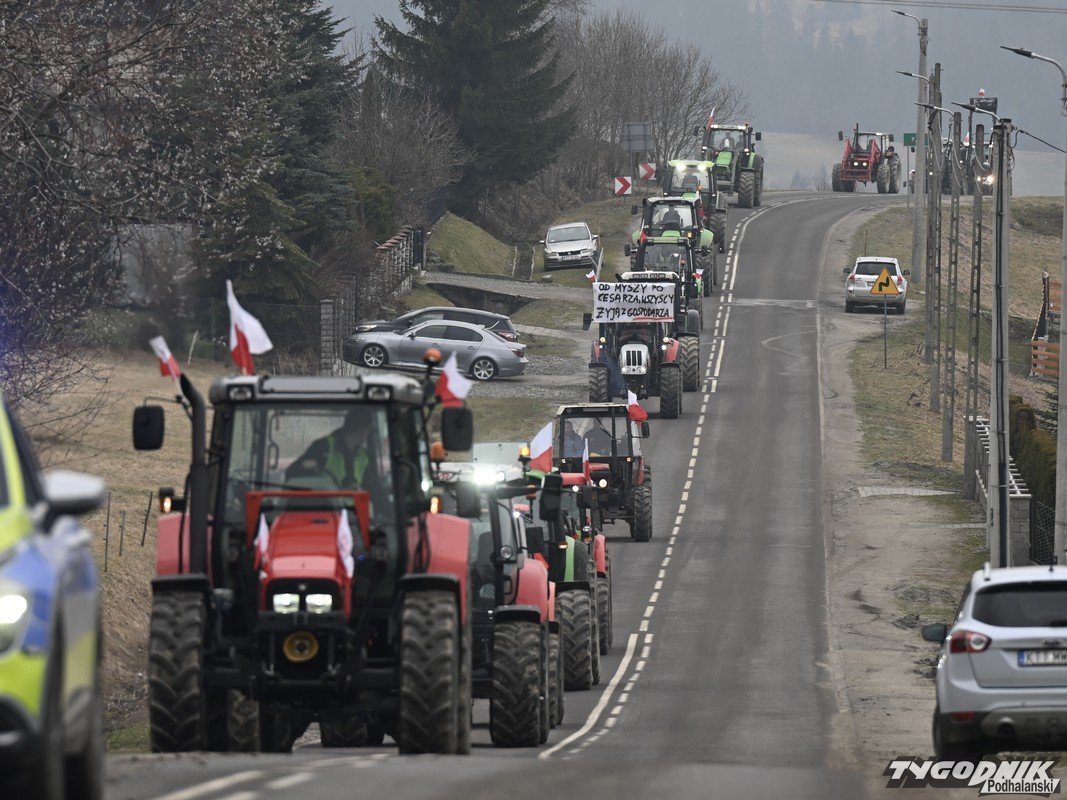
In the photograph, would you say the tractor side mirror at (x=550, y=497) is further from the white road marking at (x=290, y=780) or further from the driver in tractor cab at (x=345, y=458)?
the white road marking at (x=290, y=780)

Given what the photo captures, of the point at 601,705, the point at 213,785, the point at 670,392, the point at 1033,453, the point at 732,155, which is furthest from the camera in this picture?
the point at 732,155

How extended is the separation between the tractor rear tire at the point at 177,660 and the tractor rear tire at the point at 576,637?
10.6m

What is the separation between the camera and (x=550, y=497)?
836 inches

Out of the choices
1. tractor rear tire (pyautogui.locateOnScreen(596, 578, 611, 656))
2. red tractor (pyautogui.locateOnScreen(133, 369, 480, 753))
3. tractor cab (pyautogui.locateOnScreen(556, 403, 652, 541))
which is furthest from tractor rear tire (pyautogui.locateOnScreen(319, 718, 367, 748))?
tractor cab (pyautogui.locateOnScreen(556, 403, 652, 541))

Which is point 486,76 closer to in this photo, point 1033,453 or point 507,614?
point 1033,453

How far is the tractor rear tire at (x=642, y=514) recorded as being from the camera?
124ft

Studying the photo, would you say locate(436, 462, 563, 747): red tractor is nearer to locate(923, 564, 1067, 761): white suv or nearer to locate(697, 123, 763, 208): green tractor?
locate(923, 564, 1067, 761): white suv

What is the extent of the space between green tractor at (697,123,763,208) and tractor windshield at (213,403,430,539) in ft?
223

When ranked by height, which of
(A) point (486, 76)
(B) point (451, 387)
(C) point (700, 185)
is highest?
(A) point (486, 76)

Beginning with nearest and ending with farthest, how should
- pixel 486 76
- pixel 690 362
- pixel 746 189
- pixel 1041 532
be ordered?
1. pixel 1041 532
2. pixel 690 362
3. pixel 486 76
4. pixel 746 189

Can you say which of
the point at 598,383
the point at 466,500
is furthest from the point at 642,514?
the point at 466,500

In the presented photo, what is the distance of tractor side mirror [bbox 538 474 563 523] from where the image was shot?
2120cm

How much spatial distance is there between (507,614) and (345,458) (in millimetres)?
3708

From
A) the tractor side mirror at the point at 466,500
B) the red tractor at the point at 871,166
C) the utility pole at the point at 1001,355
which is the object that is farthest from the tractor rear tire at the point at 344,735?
the red tractor at the point at 871,166
